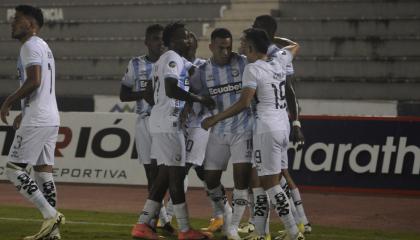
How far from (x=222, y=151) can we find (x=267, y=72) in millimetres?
1169

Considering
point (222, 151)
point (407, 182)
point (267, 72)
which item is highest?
point (267, 72)

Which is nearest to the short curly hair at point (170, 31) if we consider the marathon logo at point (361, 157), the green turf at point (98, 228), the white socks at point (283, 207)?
the white socks at point (283, 207)

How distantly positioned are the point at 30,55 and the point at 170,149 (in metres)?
1.70

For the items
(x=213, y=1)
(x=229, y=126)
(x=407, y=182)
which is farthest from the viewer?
(x=213, y=1)

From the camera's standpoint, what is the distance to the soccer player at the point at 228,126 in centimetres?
1041

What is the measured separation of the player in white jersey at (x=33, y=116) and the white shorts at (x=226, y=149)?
1621mm

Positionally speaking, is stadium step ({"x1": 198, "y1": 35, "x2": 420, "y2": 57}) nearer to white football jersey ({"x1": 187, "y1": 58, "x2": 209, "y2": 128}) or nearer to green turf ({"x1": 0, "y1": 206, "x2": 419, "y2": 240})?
green turf ({"x1": 0, "y1": 206, "x2": 419, "y2": 240})

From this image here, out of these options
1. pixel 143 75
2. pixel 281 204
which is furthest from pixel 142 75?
pixel 281 204

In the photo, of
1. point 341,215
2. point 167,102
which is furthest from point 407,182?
point 167,102

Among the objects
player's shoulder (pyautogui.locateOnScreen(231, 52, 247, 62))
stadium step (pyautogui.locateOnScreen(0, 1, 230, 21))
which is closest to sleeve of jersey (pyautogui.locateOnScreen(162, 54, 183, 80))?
player's shoulder (pyautogui.locateOnScreen(231, 52, 247, 62))

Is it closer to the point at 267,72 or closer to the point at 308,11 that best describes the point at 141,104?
the point at 267,72

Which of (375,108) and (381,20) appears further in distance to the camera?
(381,20)

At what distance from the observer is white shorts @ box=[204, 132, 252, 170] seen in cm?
1036

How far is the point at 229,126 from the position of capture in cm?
1045
